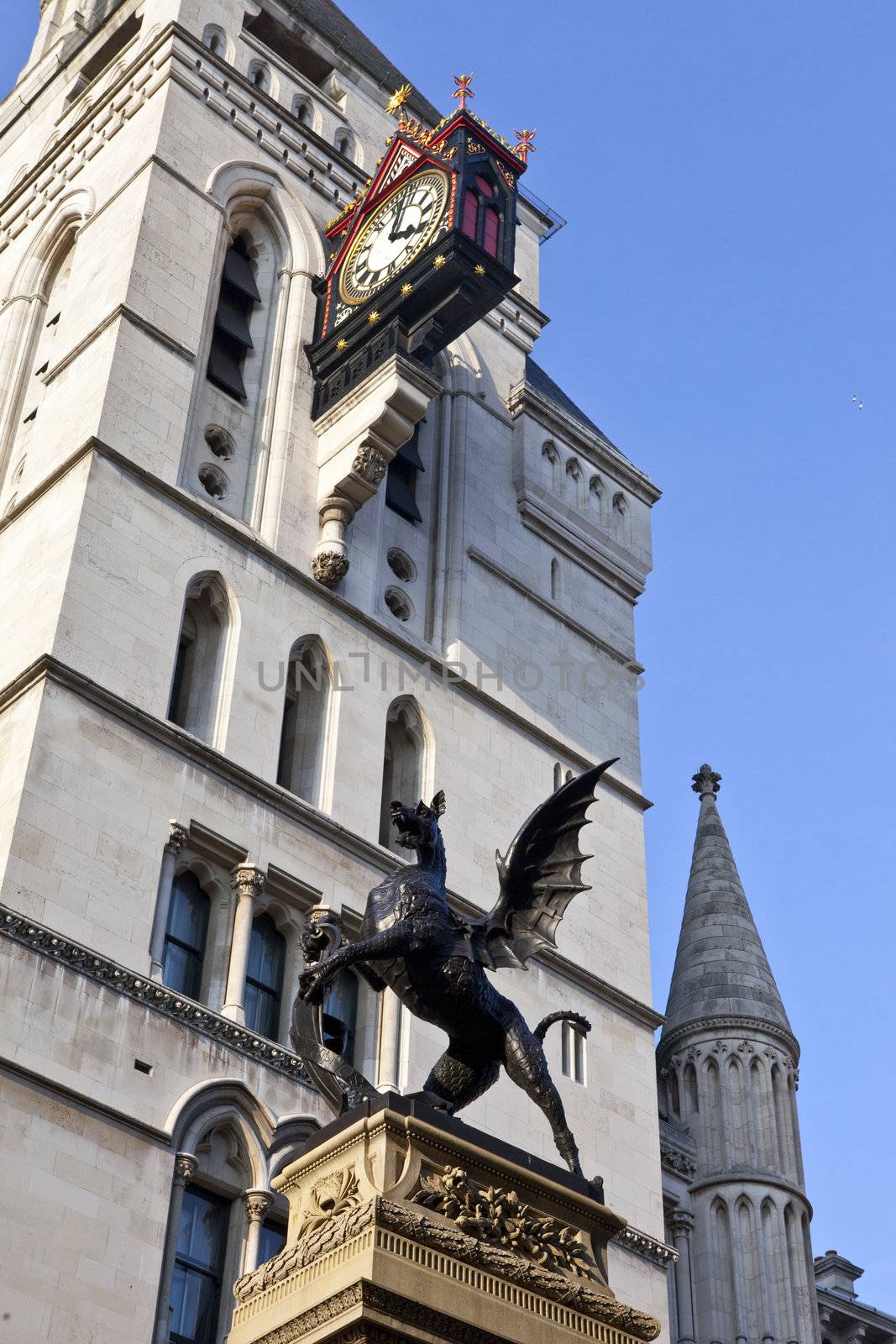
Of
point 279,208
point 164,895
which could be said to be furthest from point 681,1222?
point 279,208

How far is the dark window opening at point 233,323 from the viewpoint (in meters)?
29.3

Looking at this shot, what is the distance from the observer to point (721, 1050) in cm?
3222

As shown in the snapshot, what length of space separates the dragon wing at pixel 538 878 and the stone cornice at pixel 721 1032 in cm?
1781

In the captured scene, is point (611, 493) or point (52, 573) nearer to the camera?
point (52, 573)

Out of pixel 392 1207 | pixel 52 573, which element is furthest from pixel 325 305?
pixel 392 1207

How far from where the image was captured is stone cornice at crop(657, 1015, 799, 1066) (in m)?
32.3

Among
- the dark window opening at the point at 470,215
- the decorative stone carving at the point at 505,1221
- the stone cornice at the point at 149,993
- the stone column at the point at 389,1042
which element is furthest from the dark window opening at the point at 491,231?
the decorative stone carving at the point at 505,1221

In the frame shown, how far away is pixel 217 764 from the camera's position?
24641mm

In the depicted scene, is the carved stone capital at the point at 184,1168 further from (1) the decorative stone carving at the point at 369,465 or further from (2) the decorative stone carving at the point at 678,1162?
(2) the decorative stone carving at the point at 678,1162

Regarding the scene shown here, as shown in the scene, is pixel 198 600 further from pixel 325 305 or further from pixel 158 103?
pixel 158 103

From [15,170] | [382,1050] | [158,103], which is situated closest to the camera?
[382,1050]

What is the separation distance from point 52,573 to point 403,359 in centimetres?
649

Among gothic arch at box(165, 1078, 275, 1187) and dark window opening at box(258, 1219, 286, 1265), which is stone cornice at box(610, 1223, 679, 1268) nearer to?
dark window opening at box(258, 1219, 286, 1265)

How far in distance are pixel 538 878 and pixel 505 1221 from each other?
129 inches
